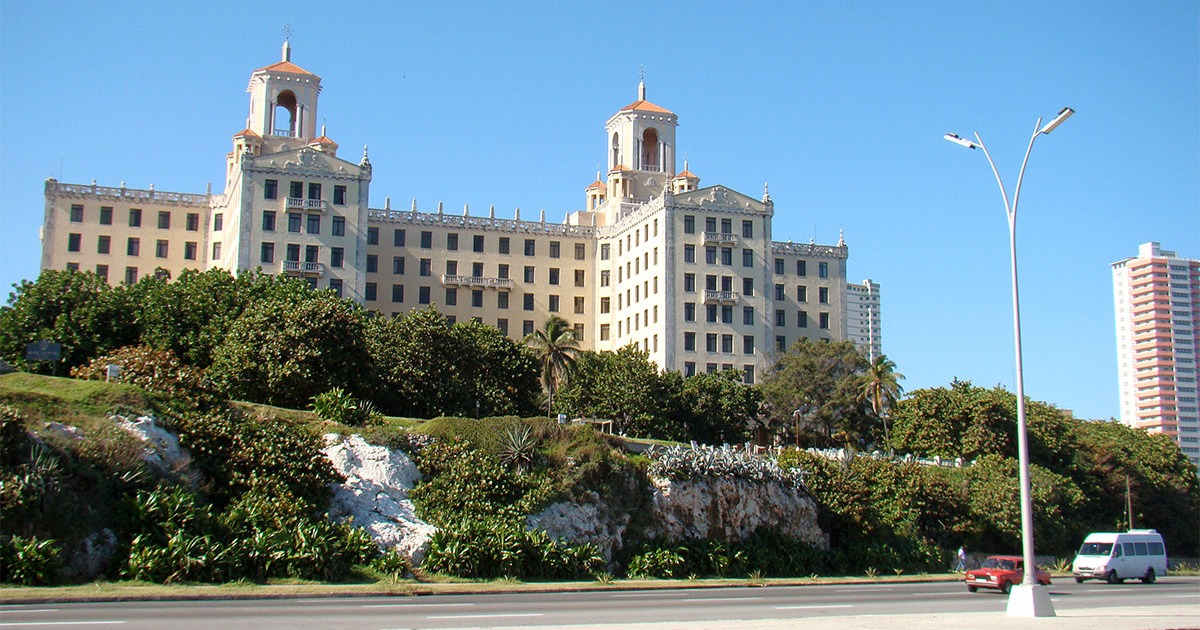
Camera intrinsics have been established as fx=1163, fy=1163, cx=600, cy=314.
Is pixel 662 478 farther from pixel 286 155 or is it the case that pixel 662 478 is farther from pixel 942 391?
pixel 286 155

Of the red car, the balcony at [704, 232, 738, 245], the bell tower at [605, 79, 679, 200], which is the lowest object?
the red car

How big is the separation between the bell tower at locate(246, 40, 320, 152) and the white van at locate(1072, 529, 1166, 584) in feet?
244

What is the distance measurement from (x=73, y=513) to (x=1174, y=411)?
631 ft

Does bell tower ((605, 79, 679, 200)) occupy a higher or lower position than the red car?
higher

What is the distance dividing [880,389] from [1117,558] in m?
42.1

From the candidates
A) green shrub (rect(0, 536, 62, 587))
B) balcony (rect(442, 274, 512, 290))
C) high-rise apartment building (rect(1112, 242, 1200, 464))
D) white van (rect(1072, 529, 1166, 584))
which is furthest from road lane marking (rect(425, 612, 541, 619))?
high-rise apartment building (rect(1112, 242, 1200, 464))

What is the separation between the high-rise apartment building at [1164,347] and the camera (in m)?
190

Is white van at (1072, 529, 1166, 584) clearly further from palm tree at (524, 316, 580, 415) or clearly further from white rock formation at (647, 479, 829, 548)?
palm tree at (524, 316, 580, 415)

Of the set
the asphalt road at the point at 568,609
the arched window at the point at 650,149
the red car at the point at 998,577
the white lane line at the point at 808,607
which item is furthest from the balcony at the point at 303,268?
the white lane line at the point at 808,607

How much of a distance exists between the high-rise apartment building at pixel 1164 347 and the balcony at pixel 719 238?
120485 millimetres

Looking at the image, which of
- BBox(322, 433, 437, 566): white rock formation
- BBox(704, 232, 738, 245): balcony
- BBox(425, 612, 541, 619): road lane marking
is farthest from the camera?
BBox(704, 232, 738, 245): balcony

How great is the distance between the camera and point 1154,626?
23.1m

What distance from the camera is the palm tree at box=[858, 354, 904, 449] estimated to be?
86875 millimetres

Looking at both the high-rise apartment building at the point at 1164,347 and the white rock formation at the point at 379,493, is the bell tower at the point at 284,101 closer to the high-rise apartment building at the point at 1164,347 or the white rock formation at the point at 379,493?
the white rock formation at the point at 379,493
